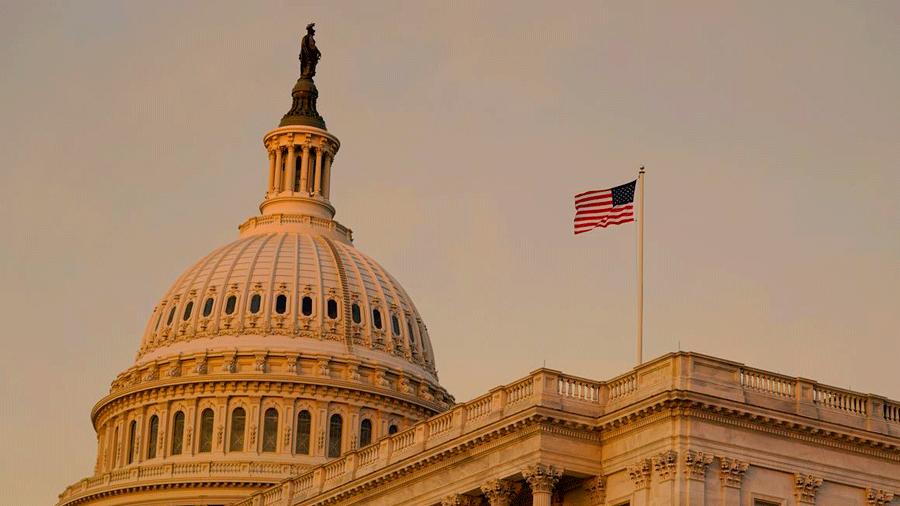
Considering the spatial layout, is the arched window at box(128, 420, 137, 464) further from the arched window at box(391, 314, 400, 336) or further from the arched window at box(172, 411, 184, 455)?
the arched window at box(391, 314, 400, 336)

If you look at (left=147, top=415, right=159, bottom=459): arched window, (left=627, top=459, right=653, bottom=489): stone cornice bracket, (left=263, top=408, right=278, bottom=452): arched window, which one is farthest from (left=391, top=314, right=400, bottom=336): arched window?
(left=627, top=459, right=653, bottom=489): stone cornice bracket

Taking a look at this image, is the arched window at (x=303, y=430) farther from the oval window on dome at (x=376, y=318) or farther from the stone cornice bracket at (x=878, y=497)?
the stone cornice bracket at (x=878, y=497)

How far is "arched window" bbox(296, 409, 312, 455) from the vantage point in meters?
141

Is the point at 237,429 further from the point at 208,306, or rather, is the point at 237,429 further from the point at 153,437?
the point at 208,306

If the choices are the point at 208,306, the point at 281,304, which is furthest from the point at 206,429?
the point at 281,304

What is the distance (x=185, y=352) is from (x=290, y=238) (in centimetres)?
1300

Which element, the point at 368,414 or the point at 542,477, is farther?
the point at 368,414

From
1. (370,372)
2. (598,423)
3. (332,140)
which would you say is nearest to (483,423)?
(598,423)

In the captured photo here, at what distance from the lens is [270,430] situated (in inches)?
5561

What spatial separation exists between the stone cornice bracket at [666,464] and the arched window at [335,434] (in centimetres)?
6464

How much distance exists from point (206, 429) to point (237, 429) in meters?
2.43

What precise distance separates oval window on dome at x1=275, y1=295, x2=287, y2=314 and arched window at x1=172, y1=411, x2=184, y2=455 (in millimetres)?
9984

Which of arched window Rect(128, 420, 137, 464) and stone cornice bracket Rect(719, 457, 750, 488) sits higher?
arched window Rect(128, 420, 137, 464)

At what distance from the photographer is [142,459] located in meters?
144
